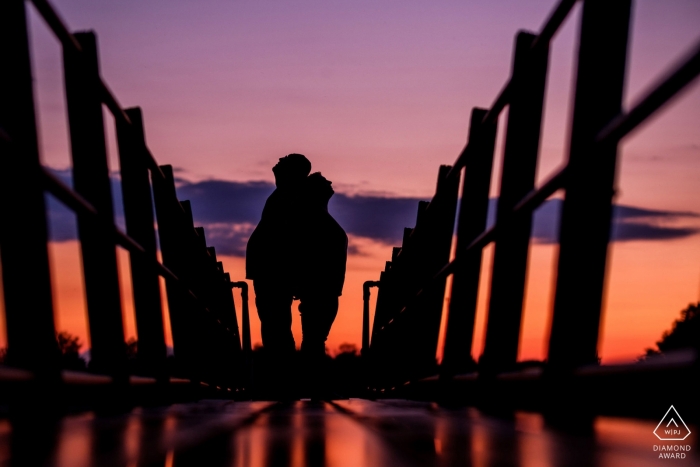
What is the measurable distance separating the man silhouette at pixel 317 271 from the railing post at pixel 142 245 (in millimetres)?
2141

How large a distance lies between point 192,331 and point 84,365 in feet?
8.96

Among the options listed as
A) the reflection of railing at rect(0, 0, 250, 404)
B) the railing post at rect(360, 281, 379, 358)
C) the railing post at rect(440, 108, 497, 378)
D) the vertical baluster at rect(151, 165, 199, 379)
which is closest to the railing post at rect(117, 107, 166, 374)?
the reflection of railing at rect(0, 0, 250, 404)

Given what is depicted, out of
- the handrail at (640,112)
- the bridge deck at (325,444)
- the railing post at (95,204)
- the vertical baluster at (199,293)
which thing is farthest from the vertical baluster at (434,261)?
the bridge deck at (325,444)

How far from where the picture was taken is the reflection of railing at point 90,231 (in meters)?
2.38

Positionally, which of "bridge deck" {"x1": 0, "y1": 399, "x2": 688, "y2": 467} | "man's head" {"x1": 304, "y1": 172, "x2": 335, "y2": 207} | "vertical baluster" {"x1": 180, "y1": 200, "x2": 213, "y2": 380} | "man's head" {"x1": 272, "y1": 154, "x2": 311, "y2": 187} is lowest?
"bridge deck" {"x1": 0, "y1": 399, "x2": 688, "y2": 467}

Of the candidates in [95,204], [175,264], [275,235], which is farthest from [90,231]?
[275,235]

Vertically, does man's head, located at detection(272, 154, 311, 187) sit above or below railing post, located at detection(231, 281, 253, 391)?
above

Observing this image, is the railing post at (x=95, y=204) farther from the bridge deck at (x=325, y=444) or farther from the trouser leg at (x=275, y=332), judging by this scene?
→ the trouser leg at (x=275, y=332)

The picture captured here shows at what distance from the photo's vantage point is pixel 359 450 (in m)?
2.12

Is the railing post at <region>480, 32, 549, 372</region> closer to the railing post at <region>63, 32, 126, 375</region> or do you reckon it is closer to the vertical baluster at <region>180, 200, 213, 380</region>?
the railing post at <region>63, 32, 126, 375</region>

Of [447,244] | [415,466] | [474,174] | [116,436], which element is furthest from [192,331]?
[415,466]

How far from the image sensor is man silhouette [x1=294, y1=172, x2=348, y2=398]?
688cm

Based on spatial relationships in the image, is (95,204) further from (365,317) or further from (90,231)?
(365,317)

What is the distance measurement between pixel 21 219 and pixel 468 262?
2.76 m
